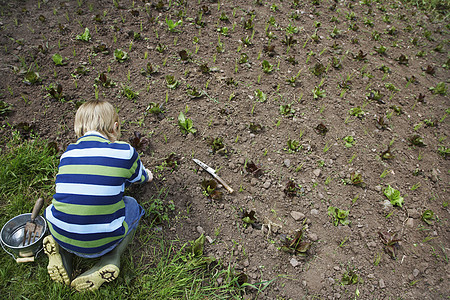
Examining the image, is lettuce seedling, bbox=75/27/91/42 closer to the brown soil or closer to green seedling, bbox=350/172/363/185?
the brown soil

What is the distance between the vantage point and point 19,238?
8.59ft

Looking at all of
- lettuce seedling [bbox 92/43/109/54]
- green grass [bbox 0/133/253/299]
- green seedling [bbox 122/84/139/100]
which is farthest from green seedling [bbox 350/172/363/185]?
lettuce seedling [bbox 92/43/109/54]

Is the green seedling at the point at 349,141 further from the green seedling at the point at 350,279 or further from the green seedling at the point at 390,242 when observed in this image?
the green seedling at the point at 350,279

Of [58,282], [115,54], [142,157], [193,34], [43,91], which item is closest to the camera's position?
[58,282]

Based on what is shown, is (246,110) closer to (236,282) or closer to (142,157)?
(142,157)

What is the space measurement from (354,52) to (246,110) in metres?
2.98

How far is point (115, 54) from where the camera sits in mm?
4344

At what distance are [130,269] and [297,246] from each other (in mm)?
1725

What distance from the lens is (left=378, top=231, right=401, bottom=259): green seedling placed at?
3.00 metres

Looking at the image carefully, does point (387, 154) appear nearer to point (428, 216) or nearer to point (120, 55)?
point (428, 216)

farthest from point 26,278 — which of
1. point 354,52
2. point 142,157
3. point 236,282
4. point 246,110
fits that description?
point 354,52

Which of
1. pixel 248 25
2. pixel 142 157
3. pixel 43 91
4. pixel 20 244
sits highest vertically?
pixel 248 25

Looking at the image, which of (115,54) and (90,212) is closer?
(90,212)

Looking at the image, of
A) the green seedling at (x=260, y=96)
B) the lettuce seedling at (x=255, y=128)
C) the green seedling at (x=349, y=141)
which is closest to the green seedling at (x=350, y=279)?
the green seedling at (x=349, y=141)
